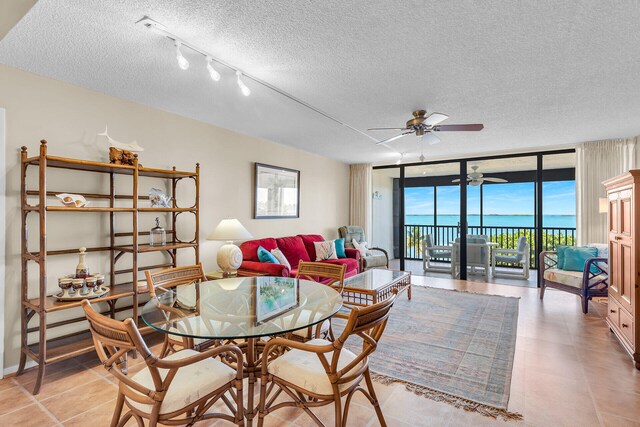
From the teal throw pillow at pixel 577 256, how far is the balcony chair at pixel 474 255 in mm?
1470

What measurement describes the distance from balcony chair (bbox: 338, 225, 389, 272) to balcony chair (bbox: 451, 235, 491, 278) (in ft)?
4.21

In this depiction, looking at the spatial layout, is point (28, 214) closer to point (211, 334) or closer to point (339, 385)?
point (211, 334)

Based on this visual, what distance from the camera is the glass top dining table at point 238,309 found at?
1649 millimetres

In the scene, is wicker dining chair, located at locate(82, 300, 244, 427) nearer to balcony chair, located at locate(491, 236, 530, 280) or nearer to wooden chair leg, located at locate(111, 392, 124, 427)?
wooden chair leg, located at locate(111, 392, 124, 427)

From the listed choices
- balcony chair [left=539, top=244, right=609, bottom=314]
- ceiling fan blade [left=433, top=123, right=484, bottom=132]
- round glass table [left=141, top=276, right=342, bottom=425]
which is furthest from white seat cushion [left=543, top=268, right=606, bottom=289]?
round glass table [left=141, top=276, right=342, bottom=425]

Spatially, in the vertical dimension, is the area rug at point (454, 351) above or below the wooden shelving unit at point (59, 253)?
below

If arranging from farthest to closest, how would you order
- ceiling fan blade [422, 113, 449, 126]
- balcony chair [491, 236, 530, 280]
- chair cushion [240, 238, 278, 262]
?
balcony chair [491, 236, 530, 280]
chair cushion [240, 238, 278, 262]
ceiling fan blade [422, 113, 449, 126]

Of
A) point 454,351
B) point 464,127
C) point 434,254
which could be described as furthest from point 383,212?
point 454,351

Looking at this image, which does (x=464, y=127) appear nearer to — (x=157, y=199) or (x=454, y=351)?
(x=454, y=351)

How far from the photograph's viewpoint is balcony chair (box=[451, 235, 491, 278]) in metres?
5.89

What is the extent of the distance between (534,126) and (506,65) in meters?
2.12

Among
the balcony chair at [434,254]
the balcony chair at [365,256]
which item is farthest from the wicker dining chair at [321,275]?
the balcony chair at [434,254]

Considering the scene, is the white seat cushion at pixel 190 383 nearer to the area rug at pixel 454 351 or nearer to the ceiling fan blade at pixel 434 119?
the area rug at pixel 454 351

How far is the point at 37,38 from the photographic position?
6.84 ft
